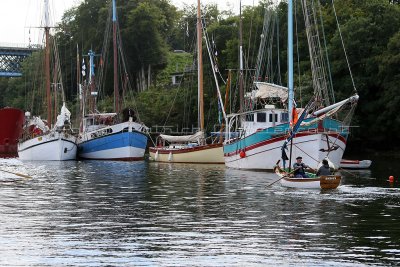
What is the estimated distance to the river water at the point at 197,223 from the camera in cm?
2583

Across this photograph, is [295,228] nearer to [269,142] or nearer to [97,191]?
[97,191]

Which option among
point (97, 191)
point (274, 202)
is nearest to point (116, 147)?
point (97, 191)

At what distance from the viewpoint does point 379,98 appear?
9156 cm

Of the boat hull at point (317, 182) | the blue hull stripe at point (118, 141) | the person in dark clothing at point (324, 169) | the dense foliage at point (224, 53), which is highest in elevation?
the dense foliage at point (224, 53)

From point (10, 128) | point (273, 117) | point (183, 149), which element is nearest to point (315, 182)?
point (273, 117)

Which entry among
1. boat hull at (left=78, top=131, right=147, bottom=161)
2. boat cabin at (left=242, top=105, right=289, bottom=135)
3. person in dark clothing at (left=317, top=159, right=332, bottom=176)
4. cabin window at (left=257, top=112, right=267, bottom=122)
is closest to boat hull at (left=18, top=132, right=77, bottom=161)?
boat hull at (left=78, top=131, right=147, bottom=161)

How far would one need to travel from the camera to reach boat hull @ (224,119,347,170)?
59.5 meters

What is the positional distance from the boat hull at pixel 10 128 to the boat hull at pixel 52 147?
29.9 m

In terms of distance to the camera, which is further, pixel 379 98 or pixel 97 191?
pixel 379 98

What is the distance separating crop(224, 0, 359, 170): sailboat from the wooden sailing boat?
20.9 ft

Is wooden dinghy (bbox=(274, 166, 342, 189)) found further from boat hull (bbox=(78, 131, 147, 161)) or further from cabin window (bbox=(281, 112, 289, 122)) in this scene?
boat hull (bbox=(78, 131, 147, 161))

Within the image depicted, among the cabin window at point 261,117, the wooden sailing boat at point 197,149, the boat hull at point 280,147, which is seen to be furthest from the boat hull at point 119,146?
the cabin window at point 261,117

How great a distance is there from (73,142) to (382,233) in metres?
62.2

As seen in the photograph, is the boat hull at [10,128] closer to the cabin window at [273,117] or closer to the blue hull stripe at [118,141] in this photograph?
the blue hull stripe at [118,141]
